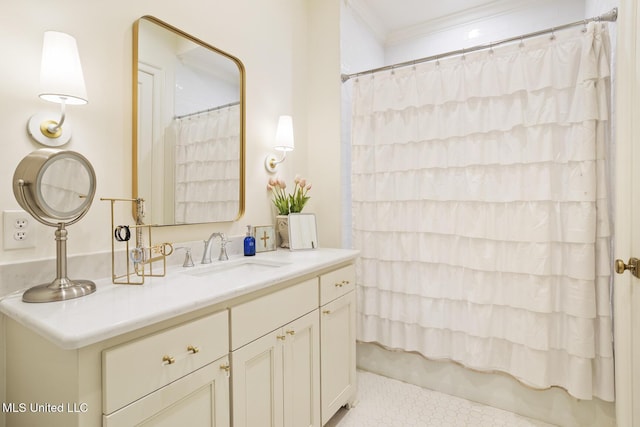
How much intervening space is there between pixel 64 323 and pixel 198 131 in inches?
42.7

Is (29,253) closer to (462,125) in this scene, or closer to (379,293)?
(379,293)

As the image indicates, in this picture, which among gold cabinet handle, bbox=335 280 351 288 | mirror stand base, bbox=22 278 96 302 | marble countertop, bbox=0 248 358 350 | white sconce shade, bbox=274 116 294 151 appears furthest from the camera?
white sconce shade, bbox=274 116 294 151

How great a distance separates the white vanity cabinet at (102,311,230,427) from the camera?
2.61 ft

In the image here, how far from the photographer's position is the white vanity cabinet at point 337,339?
5.26ft

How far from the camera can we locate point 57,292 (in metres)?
0.95

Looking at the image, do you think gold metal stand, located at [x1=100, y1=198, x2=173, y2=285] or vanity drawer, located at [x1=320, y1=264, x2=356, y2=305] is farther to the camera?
vanity drawer, located at [x1=320, y1=264, x2=356, y2=305]

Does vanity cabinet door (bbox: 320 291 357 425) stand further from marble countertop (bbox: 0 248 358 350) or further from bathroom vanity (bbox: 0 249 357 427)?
marble countertop (bbox: 0 248 358 350)

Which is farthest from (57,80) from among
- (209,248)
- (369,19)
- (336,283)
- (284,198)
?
(369,19)

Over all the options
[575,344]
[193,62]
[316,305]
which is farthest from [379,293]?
[193,62]

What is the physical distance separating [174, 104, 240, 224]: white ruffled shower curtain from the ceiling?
4.72 ft

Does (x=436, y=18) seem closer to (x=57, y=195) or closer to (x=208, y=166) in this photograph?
(x=208, y=166)

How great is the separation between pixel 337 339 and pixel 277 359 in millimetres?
508

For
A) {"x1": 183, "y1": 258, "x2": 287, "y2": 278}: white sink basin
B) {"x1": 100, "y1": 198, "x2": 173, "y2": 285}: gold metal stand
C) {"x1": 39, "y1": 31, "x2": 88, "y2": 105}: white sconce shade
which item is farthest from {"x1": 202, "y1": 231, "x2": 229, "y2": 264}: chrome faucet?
{"x1": 39, "y1": 31, "x2": 88, "y2": 105}: white sconce shade

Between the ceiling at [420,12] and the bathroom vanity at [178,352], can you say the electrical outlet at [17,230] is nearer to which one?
the bathroom vanity at [178,352]
